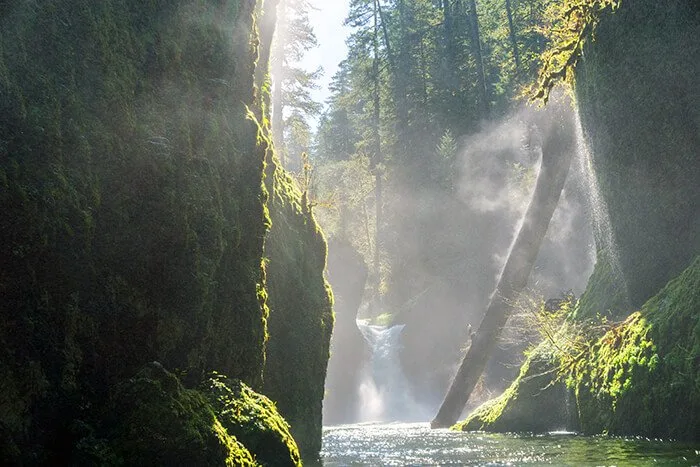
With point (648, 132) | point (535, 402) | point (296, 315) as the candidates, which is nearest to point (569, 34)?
point (648, 132)

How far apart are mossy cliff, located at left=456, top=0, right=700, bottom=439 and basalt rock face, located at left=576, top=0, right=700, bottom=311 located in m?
0.02

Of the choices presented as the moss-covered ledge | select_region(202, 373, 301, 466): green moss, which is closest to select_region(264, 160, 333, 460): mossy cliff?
select_region(202, 373, 301, 466): green moss

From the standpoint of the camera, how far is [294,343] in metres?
13.9

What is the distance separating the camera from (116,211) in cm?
752

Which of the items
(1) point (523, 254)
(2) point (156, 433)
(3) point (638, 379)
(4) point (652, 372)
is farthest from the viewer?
(1) point (523, 254)

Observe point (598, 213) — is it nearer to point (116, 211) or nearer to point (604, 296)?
point (604, 296)

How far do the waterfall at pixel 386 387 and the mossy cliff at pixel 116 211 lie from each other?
30.8m

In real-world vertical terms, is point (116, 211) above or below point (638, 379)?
above

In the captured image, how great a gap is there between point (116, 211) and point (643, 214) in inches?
475

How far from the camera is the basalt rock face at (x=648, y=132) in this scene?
48.1ft

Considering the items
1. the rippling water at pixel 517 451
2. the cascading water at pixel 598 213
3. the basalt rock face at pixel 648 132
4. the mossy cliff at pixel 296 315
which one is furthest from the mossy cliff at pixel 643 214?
the mossy cliff at pixel 296 315

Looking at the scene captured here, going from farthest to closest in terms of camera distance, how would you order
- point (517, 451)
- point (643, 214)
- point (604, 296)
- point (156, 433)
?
point (604, 296) < point (643, 214) < point (517, 451) < point (156, 433)

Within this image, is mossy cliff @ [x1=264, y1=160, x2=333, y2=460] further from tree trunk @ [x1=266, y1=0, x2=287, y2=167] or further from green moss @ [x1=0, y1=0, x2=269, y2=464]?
tree trunk @ [x1=266, y1=0, x2=287, y2=167]

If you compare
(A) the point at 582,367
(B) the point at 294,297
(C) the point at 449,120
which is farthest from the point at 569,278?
(B) the point at 294,297
